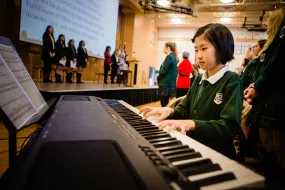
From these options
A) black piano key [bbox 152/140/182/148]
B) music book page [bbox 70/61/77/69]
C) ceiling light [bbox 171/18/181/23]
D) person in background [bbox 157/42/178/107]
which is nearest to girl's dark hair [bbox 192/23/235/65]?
black piano key [bbox 152/140/182/148]

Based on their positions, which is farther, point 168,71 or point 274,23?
point 168,71

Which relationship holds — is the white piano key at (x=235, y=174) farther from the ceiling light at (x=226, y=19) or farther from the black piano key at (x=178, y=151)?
the ceiling light at (x=226, y=19)

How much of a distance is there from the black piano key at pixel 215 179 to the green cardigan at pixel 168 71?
4.05 m

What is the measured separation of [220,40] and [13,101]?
1.06m

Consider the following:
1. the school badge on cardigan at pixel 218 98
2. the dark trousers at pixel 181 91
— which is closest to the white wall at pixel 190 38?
the dark trousers at pixel 181 91

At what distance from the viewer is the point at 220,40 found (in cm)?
130

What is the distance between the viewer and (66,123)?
0.78 meters

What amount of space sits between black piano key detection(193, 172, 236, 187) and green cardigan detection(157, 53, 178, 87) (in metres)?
4.05

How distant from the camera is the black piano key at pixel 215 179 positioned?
18.2 inches

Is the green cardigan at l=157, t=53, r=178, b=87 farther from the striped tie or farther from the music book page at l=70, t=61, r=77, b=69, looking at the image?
the music book page at l=70, t=61, r=77, b=69

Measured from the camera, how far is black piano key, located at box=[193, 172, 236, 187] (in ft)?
1.52

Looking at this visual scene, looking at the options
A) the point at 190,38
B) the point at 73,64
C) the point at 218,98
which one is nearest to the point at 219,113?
the point at 218,98

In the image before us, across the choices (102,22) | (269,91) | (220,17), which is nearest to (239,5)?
(220,17)

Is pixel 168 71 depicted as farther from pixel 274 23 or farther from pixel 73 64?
pixel 73 64
